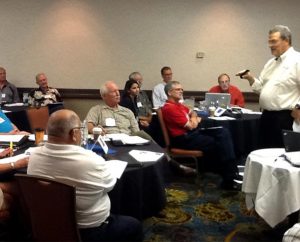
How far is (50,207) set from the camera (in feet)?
6.35

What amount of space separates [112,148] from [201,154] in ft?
5.39

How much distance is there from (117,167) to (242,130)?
9.78 feet

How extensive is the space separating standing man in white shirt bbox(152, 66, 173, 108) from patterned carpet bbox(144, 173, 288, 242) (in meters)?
2.83

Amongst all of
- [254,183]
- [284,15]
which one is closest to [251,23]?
[284,15]

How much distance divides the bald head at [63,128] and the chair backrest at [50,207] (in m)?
0.27

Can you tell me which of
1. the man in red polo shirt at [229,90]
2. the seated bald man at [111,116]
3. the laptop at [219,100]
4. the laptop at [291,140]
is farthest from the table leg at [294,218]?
the man in red polo shirt at [229,90]

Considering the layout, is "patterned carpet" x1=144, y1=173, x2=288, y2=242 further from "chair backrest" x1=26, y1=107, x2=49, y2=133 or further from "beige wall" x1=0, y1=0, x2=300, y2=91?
"beige wall" x1=0, y1=0, x2=300, y2=91

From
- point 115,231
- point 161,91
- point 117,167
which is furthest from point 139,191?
point 161,91

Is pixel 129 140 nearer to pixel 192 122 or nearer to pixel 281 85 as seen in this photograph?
pixel 192 122

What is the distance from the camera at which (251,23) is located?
7355mm

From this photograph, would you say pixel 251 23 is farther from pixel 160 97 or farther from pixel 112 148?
pixel 112 148

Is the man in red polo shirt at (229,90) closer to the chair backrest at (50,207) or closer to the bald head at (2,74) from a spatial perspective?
the bald head at (2,74)

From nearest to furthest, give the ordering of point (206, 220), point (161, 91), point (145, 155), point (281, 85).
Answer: point (145, 155)
point (206, 220)
point (281, 85)
point (161, 91)

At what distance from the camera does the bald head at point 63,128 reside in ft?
6.84
